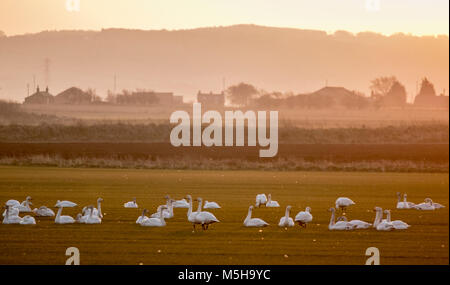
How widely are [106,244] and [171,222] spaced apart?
486cm

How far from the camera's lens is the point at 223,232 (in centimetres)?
2250

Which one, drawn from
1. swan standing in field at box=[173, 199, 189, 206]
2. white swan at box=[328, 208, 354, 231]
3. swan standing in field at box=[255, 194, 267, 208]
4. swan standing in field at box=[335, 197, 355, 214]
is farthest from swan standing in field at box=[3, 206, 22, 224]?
swan standing in field at box=[335, 197, 355, 214]

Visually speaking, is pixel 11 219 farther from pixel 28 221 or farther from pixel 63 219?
pixel 63 219

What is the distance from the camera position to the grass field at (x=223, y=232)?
61.4 feet

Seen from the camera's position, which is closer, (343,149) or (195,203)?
(195,203)

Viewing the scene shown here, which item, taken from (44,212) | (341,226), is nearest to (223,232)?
(341,226)

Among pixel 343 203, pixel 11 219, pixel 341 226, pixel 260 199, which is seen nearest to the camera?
pixel 341 226

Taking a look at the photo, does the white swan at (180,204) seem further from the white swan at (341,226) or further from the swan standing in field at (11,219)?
the white swan at (341,226)

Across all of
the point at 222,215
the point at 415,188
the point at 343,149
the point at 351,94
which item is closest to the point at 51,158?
the point at 343,149

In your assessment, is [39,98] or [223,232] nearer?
[223,232]

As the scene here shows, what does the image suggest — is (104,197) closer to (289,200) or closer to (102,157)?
(289,200)

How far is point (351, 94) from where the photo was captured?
164 meters

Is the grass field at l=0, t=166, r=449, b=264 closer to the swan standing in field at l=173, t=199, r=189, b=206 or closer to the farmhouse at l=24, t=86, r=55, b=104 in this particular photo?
the swan standing in field at l=173, t=199, r=189, b=206

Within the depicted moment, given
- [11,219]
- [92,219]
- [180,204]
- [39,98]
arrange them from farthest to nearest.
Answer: [39,98] → [180,204] → [92,219] → [11,219]
